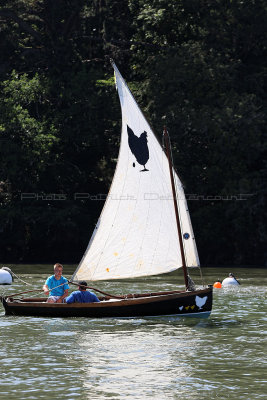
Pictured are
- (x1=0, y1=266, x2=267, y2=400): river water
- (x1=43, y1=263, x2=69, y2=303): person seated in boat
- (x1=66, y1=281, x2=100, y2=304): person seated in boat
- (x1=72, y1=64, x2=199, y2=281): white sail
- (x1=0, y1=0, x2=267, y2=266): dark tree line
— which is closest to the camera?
(x1=0, y1=266, x2=267, y2=400): river water

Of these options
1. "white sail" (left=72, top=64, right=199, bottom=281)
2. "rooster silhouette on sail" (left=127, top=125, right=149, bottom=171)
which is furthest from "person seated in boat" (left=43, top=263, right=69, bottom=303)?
"rooster silhouette on sail" (left=127, top=125, right=149, bottom=171)

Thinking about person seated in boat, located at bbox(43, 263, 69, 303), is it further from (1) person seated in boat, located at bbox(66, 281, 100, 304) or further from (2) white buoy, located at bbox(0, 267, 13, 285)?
(2) white buoy, located at bbox(0, 267, 13, 285)

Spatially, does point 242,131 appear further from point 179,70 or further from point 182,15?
point 182,15

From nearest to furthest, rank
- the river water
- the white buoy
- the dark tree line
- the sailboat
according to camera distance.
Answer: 1. the river water
2. the sailboat
3. the white buoy
4. the dark tree line

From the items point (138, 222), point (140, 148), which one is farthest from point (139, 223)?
point (140, 148)

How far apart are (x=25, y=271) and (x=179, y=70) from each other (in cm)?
2074

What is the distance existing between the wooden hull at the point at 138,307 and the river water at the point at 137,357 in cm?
29

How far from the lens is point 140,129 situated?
114 ft

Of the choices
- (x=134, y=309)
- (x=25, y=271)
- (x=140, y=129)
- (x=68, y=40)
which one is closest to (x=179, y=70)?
(x=68, y=40)

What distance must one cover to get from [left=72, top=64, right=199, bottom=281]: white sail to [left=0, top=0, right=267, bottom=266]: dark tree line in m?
32.7

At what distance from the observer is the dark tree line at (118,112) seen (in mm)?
67875

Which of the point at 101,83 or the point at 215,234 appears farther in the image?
the point at 101,83

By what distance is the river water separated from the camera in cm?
1856

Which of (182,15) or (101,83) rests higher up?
(182,15)
